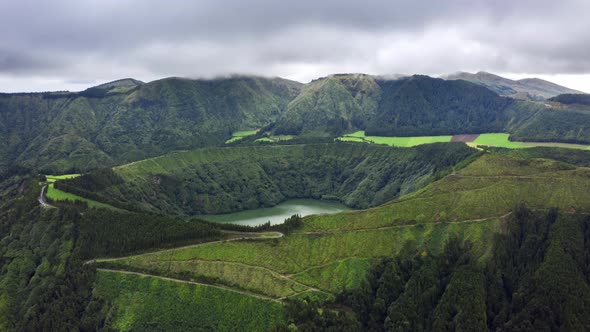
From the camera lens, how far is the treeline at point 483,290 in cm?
10206

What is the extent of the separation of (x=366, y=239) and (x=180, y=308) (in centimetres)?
5704

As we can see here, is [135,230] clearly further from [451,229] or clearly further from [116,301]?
[451,229]

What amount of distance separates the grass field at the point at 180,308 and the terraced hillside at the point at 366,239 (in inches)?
155

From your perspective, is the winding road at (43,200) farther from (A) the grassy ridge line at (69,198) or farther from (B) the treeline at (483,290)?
(B) the treeline at (483,290)

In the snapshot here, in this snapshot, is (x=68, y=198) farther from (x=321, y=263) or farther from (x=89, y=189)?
(x=321, y=263)

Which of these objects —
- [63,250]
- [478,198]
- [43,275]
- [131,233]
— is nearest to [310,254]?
[131,233]

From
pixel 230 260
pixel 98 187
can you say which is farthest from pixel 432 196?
pixel 98 187

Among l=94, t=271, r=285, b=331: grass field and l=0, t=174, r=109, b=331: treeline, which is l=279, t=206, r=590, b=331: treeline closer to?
l=94, t=271, r=285, b=331: grass field

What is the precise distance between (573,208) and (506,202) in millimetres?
18122

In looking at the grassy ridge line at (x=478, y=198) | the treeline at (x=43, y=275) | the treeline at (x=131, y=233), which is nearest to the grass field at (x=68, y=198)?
the treeline at (x=43, y=275)

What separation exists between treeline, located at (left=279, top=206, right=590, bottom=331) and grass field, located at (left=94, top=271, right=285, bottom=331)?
30.2 ft

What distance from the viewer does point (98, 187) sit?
197 metres

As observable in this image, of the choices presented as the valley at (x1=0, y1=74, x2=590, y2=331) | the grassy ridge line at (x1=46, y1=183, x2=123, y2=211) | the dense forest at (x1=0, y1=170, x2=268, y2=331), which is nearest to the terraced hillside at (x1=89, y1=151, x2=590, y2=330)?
the valley at (x1=0, y1=74, x2=590, y2=331)

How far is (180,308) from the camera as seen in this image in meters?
112
